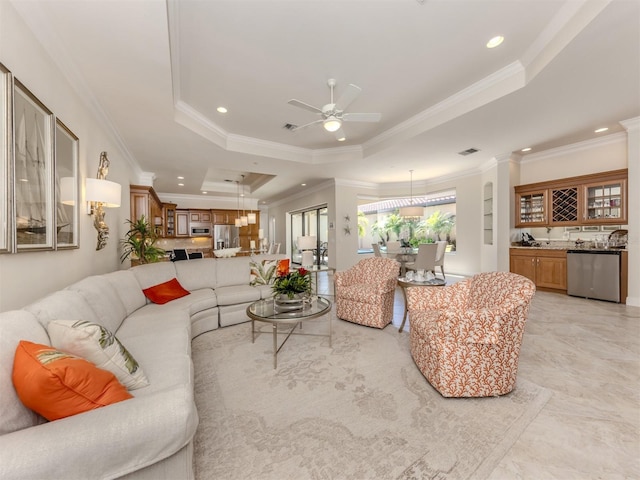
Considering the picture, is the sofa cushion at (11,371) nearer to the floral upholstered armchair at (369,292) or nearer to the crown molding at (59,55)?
the crown molding at (59,55)

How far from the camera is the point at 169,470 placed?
1115mm

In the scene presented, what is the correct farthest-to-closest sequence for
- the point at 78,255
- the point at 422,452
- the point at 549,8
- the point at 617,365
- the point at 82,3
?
the point at 78,255
the point at 617,365
the point at 549,8
the point at 82,3
the point at 422,452

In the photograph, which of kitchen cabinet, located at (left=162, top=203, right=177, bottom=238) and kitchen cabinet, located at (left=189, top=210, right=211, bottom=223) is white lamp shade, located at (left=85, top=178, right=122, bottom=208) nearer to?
kitchen cabinet, located at (left=162, top=203, right=177, bottom=238)

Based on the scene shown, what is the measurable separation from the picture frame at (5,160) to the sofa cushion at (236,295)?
2148 mm

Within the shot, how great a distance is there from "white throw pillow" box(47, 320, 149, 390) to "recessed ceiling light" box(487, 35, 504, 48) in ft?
12.7

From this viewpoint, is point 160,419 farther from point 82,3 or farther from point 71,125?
point 71,125

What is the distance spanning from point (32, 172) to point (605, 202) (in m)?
7.54

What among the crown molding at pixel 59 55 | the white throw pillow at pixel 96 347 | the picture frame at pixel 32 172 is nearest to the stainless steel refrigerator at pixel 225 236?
the crown molding at pixel 59 55

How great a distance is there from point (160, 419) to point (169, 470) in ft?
0.85

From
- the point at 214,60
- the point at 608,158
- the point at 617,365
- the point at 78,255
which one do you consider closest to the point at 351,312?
the point at 617,365

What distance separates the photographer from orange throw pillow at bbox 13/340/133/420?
3.35 ft

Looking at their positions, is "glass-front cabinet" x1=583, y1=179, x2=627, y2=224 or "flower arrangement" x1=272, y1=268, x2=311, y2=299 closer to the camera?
"flower arrangement" x1=272, y1=268, x2=311, y2=299

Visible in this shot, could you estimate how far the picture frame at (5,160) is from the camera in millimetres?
1534

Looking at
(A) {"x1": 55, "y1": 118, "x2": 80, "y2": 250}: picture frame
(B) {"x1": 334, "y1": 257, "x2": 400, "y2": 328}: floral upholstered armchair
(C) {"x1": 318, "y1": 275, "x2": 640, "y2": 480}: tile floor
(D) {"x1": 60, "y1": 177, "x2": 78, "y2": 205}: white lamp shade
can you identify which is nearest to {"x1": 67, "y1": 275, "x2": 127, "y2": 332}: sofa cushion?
(A) {"x1": 55, "y1": 118, "x2": 80, "y2": 250}: picture frame
